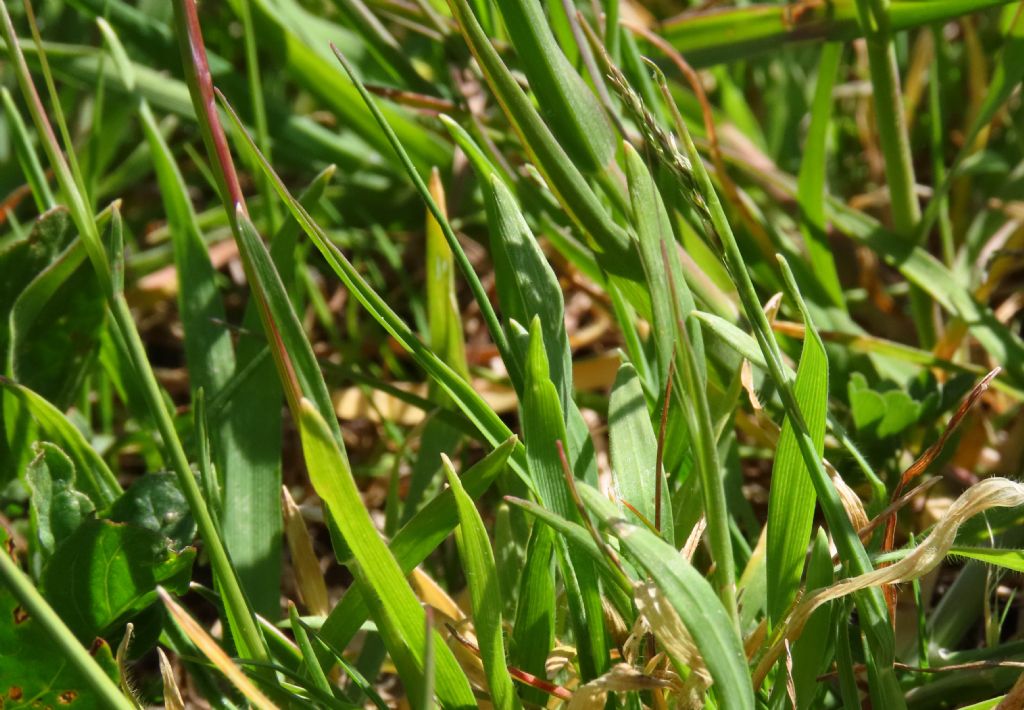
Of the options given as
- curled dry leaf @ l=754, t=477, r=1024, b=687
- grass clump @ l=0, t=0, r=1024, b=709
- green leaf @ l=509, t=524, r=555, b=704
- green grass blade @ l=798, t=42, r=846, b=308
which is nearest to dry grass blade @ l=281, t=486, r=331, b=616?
grass clump @ l=0, t=0, r=1024, b=709

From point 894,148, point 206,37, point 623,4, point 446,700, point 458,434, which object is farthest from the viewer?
point 206,37

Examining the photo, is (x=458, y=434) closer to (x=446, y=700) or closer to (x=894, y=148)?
(x=446, y=700)

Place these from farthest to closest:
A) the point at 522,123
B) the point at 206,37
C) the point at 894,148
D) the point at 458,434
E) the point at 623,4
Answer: the point at 206,37 < the point at 623,4 < the point at 894,148 < the point at 458,434 < the point at 522,123

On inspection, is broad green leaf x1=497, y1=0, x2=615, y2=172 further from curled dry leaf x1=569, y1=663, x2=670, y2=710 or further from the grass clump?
curled dry leaf x1=569, y1=663, x2=670, y2=710

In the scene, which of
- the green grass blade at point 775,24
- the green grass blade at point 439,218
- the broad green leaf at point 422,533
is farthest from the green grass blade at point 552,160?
the green grass blade at point 775,24

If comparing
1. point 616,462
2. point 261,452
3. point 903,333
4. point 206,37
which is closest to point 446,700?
point 616,462

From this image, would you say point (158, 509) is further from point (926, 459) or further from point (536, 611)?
point (926, 459)

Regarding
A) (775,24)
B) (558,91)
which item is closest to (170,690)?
(558,91)
